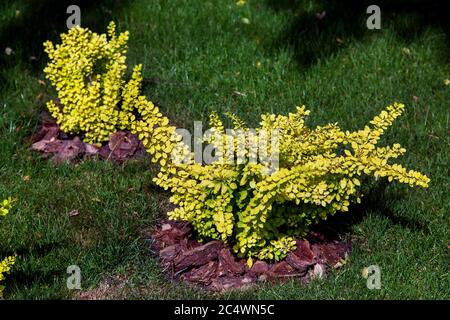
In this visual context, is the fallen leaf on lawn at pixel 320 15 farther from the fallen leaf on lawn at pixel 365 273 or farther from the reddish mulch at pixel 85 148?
the fallen leaf on lawn at pixel 365 273

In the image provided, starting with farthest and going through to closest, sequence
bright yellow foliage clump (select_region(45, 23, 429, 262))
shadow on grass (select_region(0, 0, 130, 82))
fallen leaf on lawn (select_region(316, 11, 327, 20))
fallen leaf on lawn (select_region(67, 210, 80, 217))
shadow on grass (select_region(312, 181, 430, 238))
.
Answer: fallen leaf on lawn (select_region(316, 11, 327, 20)) → shadow on grass (select_region(0, 0, 130, 82)) → fallen leaf on lawn (select_region(67, 210, 80, 217)) → shadow on grass (select_region(312, 181, 430, 238)) → bright yellow foliage clump (select_region(45, 23, 429, 262))

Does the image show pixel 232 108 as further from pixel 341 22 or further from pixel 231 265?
pixel 231 265

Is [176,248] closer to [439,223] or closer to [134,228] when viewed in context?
[134,228]

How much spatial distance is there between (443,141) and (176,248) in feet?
→ 6.11

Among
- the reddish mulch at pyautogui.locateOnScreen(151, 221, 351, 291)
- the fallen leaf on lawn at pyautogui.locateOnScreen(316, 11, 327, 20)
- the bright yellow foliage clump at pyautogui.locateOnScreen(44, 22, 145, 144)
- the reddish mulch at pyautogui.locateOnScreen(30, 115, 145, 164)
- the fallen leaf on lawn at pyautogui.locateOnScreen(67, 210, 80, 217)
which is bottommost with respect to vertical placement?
the reddish mulch at pyautogui.locateOnScreen(151, 221, 351, 291)

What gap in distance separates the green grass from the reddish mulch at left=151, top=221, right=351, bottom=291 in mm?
89

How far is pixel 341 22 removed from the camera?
6.17 metres

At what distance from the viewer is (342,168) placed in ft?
12.5

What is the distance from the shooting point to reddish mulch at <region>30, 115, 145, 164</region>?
492 cm

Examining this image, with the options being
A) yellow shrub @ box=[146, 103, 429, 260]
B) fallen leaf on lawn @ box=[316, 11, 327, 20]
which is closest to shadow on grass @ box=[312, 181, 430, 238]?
yellow shrub @ box=[146, 103, 429, 260]

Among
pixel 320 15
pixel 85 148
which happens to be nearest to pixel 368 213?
pixel 85 148

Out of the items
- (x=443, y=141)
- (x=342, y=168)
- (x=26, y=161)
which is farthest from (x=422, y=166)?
(x=26, y=161)

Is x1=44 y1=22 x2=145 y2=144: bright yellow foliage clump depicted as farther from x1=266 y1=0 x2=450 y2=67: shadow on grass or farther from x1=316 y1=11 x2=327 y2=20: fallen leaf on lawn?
x1=316 y1=11 x2=327 y2=20: fallen leaf on lawn

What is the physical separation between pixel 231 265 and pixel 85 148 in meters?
1.46
